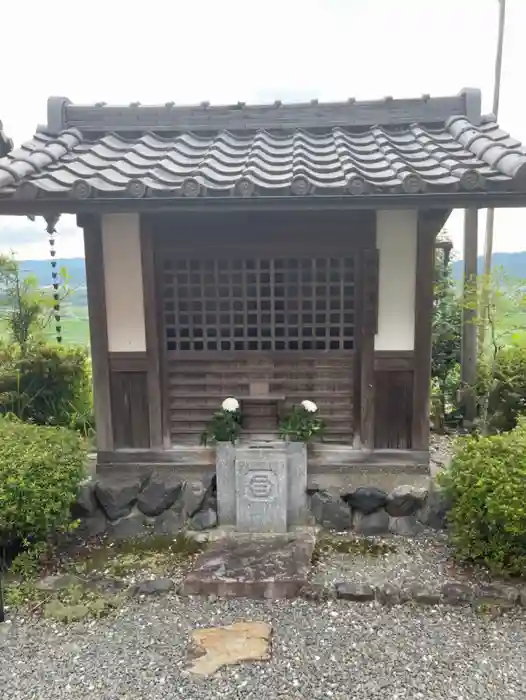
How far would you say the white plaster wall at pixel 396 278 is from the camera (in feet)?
19.2

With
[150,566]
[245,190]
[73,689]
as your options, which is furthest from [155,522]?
[245,190]

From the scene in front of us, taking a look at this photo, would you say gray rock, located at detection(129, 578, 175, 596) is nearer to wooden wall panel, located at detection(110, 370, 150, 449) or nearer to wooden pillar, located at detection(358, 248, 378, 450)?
wooden wall panel, located at detection(110, 370, 150, 449)

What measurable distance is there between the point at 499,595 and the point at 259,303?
363 cm

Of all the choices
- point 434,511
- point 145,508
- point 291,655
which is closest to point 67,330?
point 145,508

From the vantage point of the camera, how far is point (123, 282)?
607cm

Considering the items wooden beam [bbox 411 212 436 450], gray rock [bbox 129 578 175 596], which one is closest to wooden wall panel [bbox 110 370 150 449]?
gray rock [bbox 129 578 175 596]

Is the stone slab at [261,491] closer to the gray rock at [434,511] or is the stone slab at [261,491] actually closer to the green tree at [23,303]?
the gray rock at [434,511]

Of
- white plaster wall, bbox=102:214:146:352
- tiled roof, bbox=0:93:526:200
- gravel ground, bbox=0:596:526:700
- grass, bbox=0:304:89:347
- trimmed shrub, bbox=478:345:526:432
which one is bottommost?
gravel ground, bbox=0:596:526:700

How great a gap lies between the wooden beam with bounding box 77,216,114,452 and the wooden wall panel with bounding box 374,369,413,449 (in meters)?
3.05

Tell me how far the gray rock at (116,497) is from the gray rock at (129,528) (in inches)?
3.7

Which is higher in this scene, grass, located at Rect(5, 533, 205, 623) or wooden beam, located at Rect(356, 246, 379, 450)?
wooden beam, located at Rect(356, 246, 379, 450)

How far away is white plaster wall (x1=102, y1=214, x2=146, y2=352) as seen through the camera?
5.96m

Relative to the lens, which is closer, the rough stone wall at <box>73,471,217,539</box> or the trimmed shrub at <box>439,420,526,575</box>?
the trimmed shrub at <box>439,420,526,575</box>

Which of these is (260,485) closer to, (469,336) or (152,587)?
(152,587)
